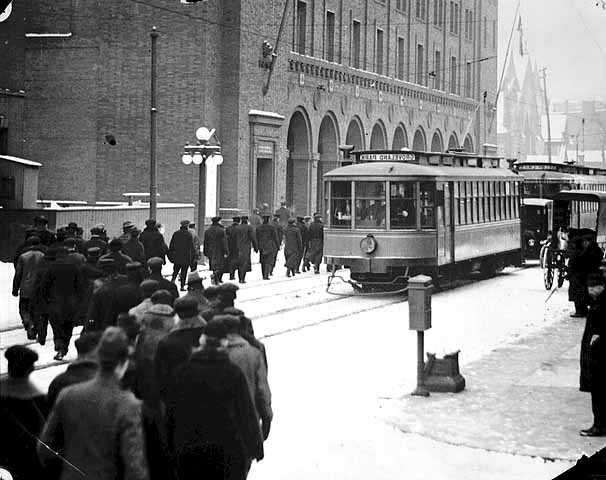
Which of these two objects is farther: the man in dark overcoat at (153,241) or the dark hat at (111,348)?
the man in dark overcoat at (153,241)

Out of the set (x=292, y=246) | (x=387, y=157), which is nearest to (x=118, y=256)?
(x=292, y=246)

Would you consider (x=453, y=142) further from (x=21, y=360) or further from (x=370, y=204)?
(x=21, y=360)

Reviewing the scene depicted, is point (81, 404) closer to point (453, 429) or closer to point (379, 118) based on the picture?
point (453, 429)

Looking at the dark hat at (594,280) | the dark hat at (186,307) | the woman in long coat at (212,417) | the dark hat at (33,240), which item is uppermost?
the dark hat at (33,240)

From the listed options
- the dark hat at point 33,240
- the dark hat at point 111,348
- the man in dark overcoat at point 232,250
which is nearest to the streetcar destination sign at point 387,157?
the man in dark overcoat at point 232,250

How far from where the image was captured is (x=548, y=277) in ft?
11.8

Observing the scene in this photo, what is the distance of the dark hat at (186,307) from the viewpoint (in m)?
2.61

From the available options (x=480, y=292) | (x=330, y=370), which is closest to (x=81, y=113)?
→ (x=330, y=370)

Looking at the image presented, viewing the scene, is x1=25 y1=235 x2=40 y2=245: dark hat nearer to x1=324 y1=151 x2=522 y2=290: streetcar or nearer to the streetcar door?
x1=324 y1=151 x2=522 y2=290: streetcar

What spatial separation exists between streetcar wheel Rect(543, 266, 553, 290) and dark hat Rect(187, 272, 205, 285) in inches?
55.7

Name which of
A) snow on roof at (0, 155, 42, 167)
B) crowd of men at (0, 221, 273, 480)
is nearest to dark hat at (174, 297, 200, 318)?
crowd of men at (0, 221, 273, 480)

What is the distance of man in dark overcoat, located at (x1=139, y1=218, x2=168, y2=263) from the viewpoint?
2.51 meters

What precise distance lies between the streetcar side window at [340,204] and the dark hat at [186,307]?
4.26 feet

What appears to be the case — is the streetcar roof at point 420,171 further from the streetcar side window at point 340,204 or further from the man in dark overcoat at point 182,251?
the man in dark overcoat at point 182,251
